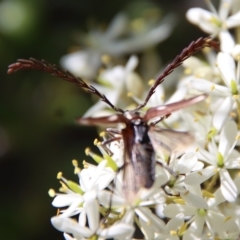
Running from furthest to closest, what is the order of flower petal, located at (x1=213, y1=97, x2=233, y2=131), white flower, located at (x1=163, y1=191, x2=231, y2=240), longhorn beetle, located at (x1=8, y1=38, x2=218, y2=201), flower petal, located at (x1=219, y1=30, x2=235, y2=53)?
flower petal, located at (x1=219, y1=30, x2=235, y2=53)
flower petal, located at (x1=213, y1=97, x2=233, y2=131)
white flower, located at (x1=163, y1=191, x2=231, y2=240)
longhorn beetle, located at (x1=8, y1=38, x2=218, y2=201)

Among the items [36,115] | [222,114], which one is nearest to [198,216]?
[222,114]

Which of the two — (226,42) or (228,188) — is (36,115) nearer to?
→ (226,42)

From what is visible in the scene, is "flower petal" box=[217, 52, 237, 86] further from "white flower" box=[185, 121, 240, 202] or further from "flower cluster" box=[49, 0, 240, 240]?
"white flower" box=[185, 121, 240, 202]

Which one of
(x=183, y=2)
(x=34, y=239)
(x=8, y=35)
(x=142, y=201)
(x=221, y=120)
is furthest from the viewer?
(x=183, y=2)

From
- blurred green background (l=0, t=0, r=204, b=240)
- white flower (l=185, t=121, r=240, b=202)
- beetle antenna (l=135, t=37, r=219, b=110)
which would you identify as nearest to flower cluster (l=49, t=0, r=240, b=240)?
white flower (l=185, t=121, r=240, b=202)

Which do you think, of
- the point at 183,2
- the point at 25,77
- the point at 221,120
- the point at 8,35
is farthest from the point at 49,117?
the point at 221,120

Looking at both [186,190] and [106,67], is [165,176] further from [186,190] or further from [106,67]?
[106,67]

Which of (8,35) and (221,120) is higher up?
(8,35)
